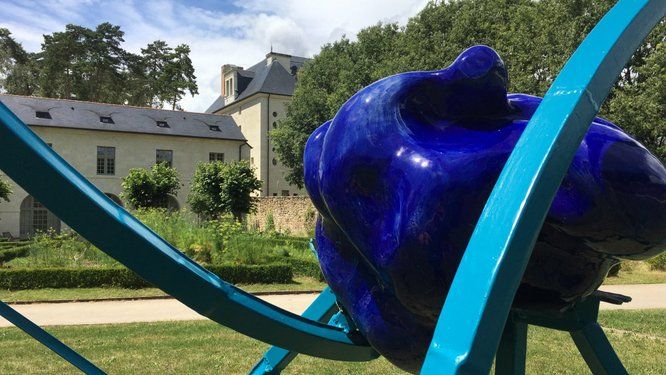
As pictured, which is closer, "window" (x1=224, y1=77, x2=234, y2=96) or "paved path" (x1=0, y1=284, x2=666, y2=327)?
"paved path" (x1=0, y1=284, x2=666, y2=327)

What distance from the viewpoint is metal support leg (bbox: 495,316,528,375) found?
4.14ft

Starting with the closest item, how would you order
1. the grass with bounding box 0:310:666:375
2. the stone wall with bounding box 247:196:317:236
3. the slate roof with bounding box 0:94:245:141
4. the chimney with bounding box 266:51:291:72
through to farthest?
the grass with bounding box 0:310:666:375 → the stone wall with bounding box 247:196:317:236 → the slate roof with bounding box 0:94:245:141 → the chimney with bounding box 266:51:291:72

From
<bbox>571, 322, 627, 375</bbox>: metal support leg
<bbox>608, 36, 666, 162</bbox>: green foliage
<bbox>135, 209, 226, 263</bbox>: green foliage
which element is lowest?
<bbox>135, 209, 226, 263</bbox>: green foliage

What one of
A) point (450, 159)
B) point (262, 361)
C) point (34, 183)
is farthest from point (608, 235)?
point (262, 361)

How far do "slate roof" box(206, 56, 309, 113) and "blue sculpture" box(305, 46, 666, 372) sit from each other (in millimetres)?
43680

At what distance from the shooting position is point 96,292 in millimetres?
11930

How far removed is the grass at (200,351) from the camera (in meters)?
5.88

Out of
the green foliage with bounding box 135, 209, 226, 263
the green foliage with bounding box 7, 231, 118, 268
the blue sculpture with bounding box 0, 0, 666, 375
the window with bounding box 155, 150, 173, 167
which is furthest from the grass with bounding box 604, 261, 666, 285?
the window with bounding box 155, 150, 173, 167

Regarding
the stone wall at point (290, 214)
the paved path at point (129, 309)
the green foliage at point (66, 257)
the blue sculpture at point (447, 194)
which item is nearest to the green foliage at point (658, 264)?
the paved path at point (129, 309)

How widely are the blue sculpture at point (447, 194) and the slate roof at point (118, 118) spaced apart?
111 ft

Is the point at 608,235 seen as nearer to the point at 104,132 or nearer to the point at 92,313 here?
the point at 92,313

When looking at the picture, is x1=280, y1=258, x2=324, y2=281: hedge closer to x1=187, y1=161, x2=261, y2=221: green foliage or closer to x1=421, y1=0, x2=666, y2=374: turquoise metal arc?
x1=187, y1=161, x2=261, y2=221: green foliage

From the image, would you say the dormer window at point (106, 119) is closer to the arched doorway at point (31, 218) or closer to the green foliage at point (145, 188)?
the arched doorway at point (31, 218)

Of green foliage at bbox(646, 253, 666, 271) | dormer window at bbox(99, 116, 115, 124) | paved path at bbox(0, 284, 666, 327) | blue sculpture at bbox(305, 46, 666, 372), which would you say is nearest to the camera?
blue sculpture at bbox(305, 46, 666, 372)
